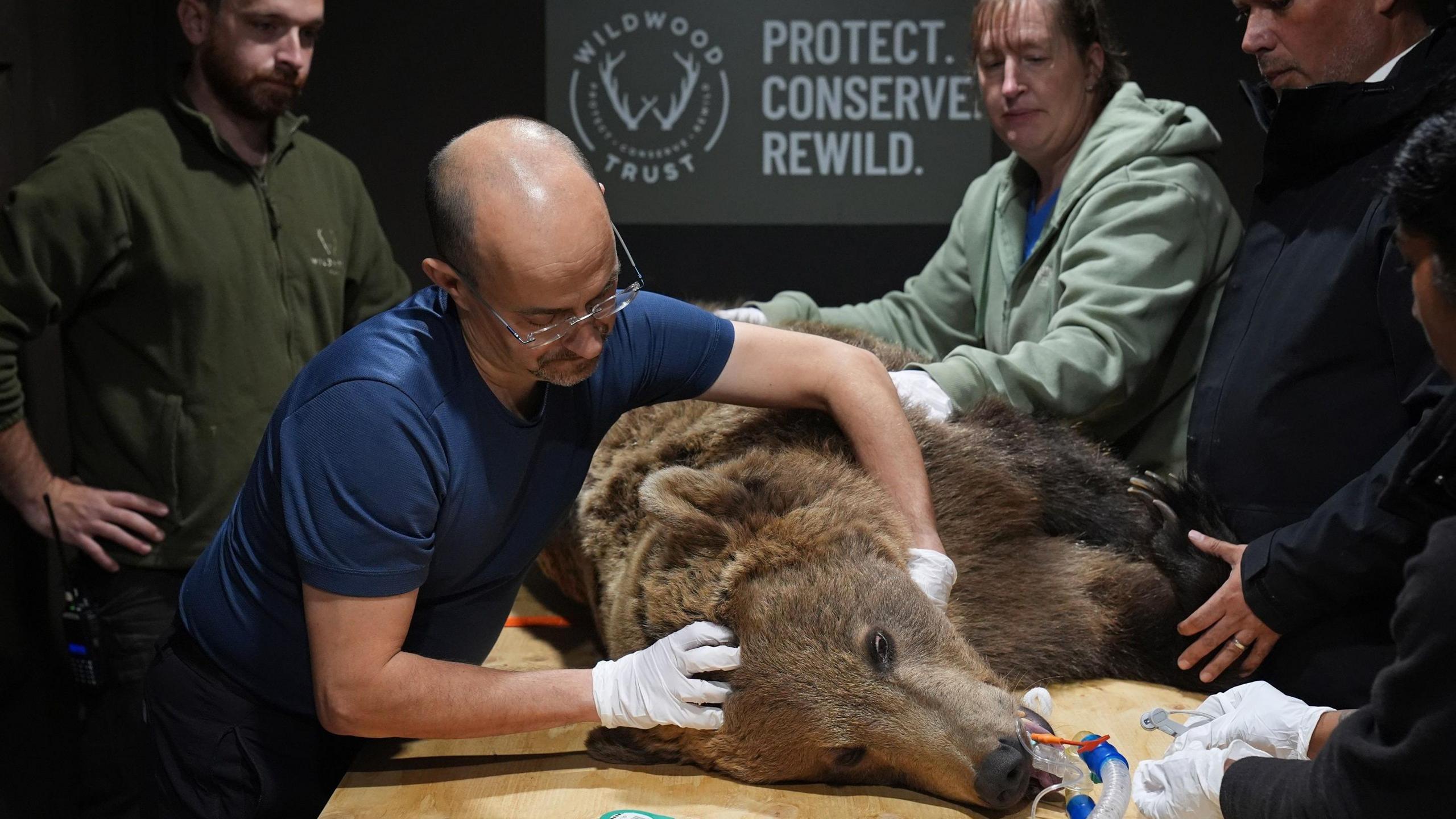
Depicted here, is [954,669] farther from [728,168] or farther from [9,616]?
[9,616]

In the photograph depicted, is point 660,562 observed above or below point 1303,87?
below

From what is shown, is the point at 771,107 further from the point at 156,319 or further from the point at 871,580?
the point at 871,580

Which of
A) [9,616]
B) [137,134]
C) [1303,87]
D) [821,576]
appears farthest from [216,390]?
[1303,87]

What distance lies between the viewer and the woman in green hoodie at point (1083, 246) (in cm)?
295

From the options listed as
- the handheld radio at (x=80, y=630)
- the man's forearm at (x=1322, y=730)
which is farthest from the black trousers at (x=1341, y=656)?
the handheld radio at (x=80, y=630)

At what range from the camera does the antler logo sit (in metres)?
4.10

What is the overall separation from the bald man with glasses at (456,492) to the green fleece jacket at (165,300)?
39.9 inches

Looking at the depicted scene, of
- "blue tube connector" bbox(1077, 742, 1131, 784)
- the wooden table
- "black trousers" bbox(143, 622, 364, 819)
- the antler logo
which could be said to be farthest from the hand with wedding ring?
the antler logo

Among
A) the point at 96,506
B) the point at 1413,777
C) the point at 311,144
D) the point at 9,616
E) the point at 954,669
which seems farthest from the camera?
the point at 311,144

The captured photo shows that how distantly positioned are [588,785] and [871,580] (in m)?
0.66

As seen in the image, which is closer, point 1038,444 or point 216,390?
point 1038,444

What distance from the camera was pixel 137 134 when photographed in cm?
325

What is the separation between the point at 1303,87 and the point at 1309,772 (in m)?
1.48

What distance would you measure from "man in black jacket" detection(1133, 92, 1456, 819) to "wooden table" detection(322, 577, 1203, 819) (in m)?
0.56
